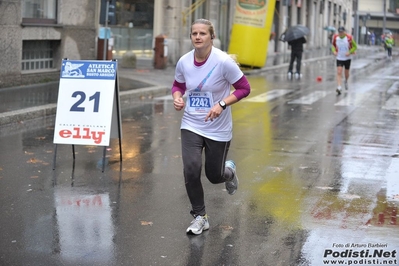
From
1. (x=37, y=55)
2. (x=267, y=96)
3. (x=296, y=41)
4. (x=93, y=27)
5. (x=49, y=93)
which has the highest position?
(x=93, y=27)

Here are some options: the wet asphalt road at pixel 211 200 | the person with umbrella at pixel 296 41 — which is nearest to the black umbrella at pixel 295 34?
the person with umbrella at pixel 296 41

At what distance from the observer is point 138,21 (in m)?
33.5

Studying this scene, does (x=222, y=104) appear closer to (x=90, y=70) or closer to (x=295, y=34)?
(x=90, y=70)

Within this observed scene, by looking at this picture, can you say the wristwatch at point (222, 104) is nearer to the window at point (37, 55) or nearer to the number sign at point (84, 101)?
the number sign at point (84, 101)

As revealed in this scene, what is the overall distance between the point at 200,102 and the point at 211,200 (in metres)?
1.65

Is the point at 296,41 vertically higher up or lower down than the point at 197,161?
higher up

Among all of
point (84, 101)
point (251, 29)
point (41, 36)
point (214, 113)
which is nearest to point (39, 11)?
A: point (41, 36)

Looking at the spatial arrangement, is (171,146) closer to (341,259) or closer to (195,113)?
(195,113)

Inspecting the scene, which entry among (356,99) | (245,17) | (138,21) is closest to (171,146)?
(356,99)

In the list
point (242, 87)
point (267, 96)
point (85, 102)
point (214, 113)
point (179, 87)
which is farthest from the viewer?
point (267, 96)

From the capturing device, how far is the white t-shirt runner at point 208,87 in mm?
6707

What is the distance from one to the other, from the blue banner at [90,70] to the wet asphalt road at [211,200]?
1.12 metres

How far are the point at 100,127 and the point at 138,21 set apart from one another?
24.0 metres

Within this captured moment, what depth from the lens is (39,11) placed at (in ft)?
66.9
